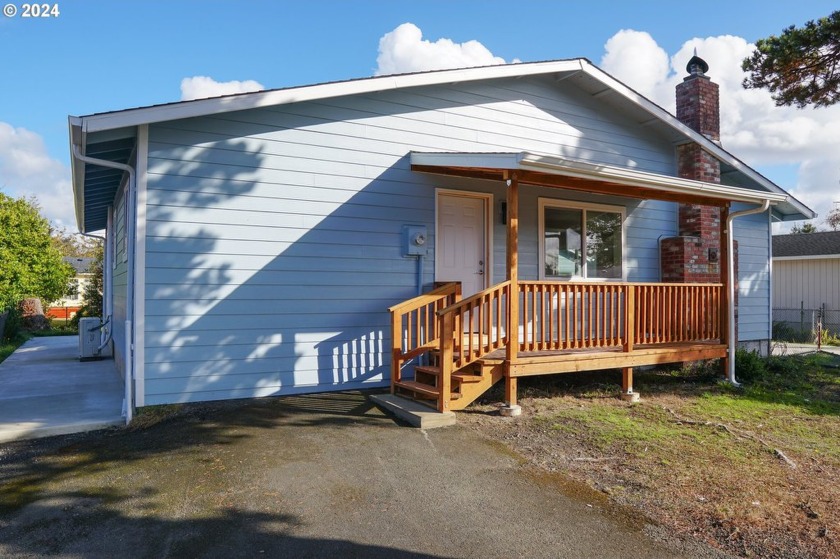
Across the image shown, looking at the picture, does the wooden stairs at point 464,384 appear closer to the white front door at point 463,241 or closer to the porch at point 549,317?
the porch at point 549,317

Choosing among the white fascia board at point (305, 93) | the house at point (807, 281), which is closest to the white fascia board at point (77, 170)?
the white fascia board at point (305, 93)

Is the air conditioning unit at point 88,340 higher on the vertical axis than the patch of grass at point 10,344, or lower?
higher

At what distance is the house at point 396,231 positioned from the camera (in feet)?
19.0

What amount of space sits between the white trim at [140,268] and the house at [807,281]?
18781 mm

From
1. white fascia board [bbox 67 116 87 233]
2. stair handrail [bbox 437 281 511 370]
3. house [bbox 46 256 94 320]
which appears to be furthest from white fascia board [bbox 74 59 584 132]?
house [bbox 46 256 94 320]

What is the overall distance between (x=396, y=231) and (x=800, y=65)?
722 cm

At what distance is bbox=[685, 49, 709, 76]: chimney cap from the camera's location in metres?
9.37

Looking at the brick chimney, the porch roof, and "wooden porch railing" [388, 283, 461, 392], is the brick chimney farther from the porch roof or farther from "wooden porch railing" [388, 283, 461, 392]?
"wooden porch railing" [388, 283, 461, 392]

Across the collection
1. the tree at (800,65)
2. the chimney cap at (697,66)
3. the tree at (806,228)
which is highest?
the tree at (806,228)

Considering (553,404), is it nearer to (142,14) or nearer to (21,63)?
(142,14)

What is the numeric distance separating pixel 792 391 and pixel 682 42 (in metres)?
7.39

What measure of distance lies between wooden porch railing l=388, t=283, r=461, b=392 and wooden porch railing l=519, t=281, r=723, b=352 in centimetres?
96

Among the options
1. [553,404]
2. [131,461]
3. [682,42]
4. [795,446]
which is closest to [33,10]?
[131,461]

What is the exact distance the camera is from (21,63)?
9906 millimetres
